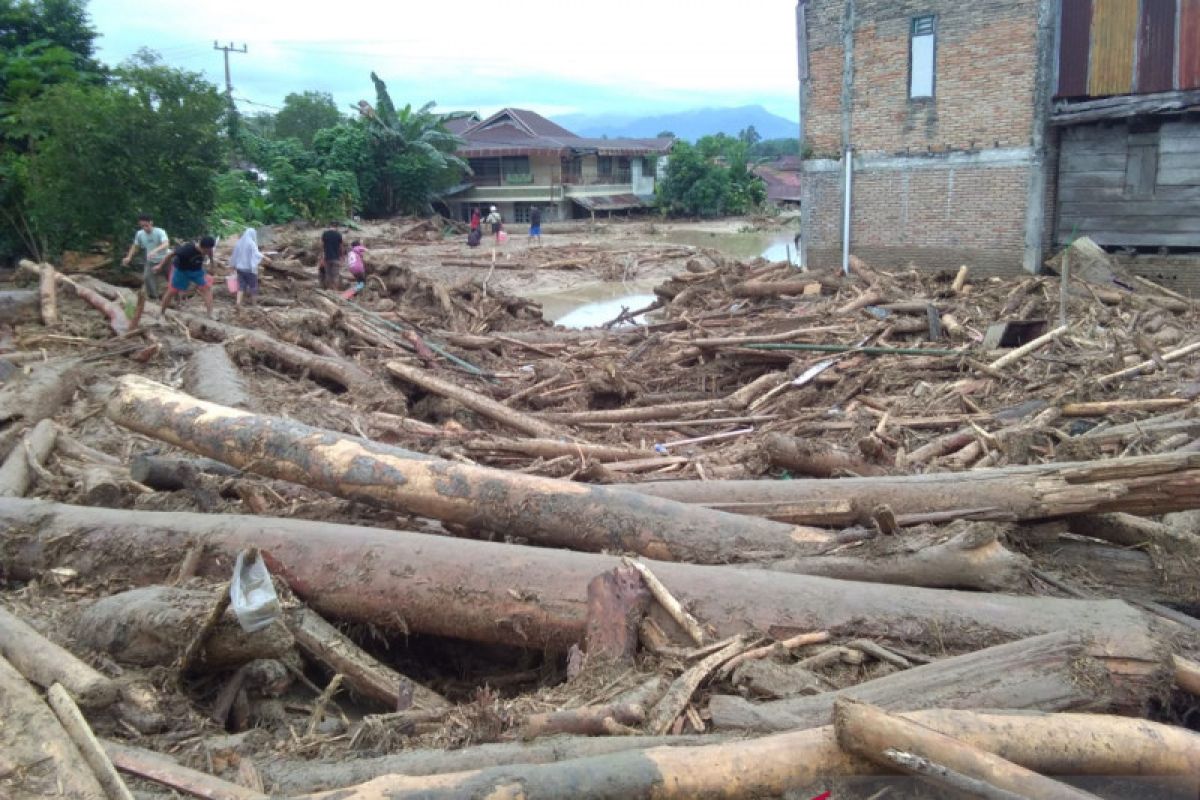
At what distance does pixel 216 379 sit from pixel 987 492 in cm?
658

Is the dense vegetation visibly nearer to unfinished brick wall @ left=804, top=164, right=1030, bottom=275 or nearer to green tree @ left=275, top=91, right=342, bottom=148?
unfinished brick wall @ left=804, top=164, right=1030, bottom=275

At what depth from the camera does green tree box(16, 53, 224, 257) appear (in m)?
12.6

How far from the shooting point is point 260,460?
5.10 m

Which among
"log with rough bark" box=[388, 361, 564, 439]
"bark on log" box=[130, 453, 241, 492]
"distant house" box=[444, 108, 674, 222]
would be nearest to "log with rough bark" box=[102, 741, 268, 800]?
"bark on log" box=[130, 453, 241, 492]

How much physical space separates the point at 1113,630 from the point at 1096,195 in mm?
Answer: 15613

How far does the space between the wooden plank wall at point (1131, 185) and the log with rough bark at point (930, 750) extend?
16309 mm

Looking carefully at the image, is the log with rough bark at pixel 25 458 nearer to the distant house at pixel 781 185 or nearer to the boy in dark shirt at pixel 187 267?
the boy in dark shirt at pixel 187 267

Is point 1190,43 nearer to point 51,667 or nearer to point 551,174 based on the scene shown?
point 51,667

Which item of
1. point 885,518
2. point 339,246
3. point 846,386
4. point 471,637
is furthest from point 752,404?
point 339,246

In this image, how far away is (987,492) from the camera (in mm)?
4484

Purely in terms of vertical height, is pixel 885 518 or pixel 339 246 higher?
pixel 339 246

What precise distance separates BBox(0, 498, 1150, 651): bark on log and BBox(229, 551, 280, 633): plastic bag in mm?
533

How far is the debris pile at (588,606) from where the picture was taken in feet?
8.82

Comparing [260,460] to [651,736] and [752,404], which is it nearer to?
[651,736]
